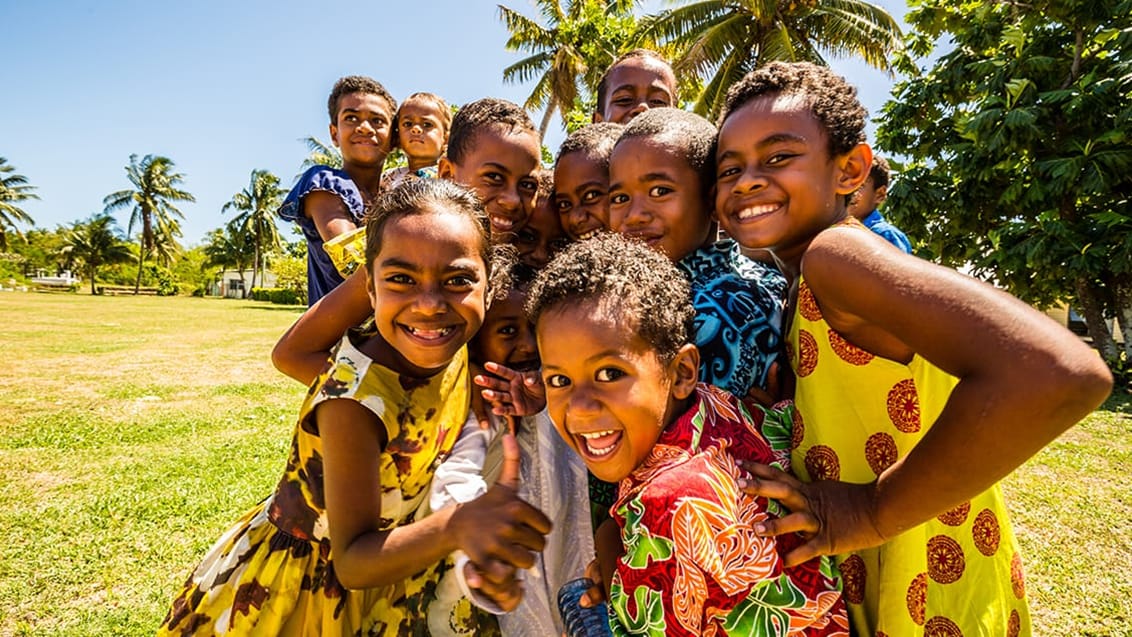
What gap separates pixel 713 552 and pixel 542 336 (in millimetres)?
646

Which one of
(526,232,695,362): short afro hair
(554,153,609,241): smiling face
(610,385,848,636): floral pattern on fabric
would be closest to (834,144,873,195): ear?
(526,232,695,362): short afro hair

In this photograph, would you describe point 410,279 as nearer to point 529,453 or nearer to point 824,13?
point 529,453

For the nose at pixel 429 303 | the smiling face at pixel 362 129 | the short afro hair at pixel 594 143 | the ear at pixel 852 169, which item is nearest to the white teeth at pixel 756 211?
the ear at pixel 852 169

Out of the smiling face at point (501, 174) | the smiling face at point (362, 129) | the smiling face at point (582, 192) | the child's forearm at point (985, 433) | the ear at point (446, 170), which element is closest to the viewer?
the child's forearm at point (985, 433)

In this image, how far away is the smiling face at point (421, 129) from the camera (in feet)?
12.3

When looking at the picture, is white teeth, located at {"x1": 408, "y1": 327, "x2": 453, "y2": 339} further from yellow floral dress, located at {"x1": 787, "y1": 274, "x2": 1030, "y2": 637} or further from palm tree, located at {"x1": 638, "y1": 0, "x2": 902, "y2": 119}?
palm tree, located at {"x1": 638, "y1": 0, "x2": 902, "y2": 119}

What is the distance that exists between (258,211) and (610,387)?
209 ft

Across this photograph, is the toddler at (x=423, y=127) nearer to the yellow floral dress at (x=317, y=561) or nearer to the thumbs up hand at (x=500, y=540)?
the yellow floral dress at (x=317, y=561)

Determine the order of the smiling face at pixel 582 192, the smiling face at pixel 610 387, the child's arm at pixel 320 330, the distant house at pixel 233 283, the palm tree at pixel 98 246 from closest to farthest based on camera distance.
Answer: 1. the smiling face at pixel 610 387
2. the child's arm at pixel 320 330
3. the smiling face at pixel 582 192
4. the palm tree at pixel 98 246
5. the distant house at pixel 233 283

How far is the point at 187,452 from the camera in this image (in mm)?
6703

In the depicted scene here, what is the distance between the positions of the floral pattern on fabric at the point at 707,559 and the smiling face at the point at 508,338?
81cm

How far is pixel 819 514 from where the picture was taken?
49.0 inches

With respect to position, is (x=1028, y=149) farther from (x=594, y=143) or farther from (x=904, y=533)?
(x=904, y=533)

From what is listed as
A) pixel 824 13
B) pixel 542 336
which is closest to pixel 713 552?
pixel 542 336
